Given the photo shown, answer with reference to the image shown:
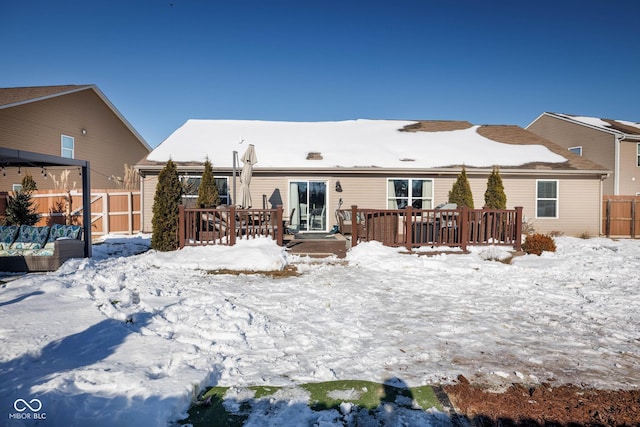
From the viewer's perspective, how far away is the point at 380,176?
13.7 m

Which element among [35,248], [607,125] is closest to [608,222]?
[607,125]

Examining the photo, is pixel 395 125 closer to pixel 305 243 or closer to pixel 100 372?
pixel 305 243

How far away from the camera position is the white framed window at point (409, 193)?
13.8 m

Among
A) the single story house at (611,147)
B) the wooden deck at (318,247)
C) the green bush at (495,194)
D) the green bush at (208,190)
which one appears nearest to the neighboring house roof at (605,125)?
the single story house at (611,147)

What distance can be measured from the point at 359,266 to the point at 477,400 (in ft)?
17.6

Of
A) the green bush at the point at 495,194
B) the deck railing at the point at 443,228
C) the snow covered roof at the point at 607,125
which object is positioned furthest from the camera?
the snow covered roof at the point at 607,125

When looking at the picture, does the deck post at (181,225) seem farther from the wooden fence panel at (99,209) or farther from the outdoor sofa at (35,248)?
the wooden fence panel at (99,209)

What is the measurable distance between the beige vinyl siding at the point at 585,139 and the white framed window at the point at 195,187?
753 inches

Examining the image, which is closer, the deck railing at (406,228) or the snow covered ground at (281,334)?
the snow covered ground at (281,334)

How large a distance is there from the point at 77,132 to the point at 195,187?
915cm

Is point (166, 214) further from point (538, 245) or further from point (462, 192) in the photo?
point (538, 245)

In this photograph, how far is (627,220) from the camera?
1488 centimetres

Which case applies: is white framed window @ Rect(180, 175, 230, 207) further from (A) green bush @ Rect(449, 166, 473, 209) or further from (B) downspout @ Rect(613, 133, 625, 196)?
(B) downspout @ Rect(613, 133, 625, 196)

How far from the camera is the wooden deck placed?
9109mm
